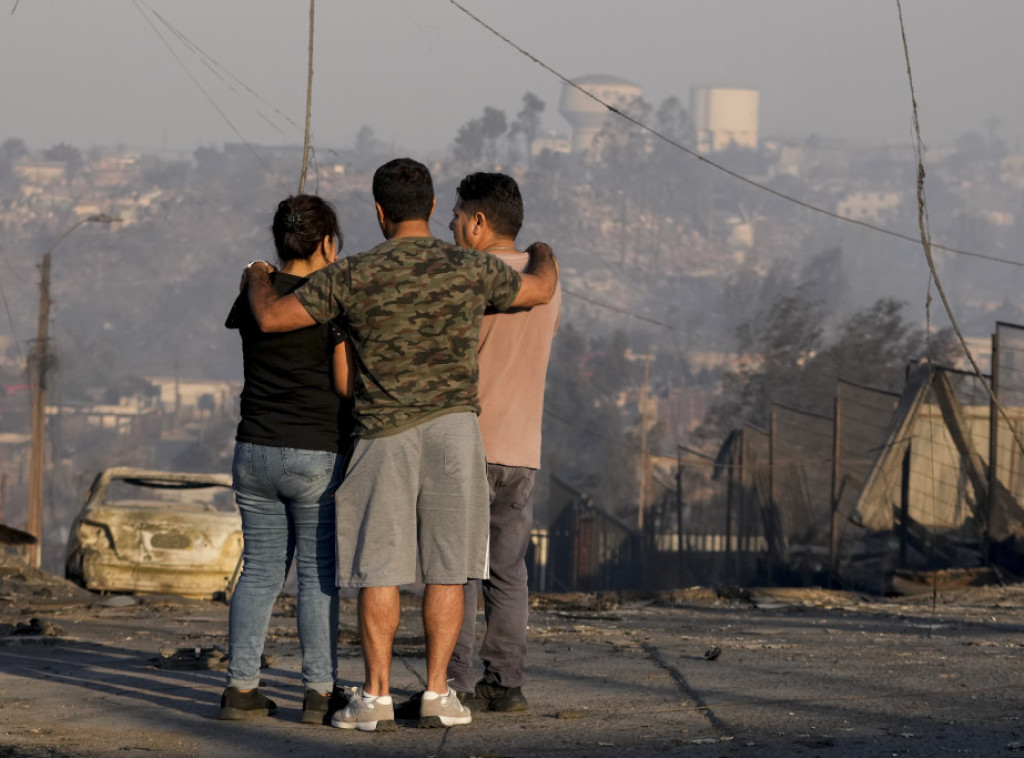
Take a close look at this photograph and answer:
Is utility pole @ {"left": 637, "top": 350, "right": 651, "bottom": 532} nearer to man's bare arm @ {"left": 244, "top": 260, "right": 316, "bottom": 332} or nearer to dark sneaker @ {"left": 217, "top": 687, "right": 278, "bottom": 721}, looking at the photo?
dark sneaker @ {"left": 217, "top": 687, "right": 278, "bottom": 721}

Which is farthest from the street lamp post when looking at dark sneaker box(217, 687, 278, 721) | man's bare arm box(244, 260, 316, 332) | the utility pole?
man's bare arm box(244, 260, 316, 332)

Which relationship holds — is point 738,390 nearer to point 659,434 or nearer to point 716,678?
point 659,434

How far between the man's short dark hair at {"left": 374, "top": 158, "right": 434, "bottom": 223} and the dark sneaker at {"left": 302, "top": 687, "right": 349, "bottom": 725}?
1669mm

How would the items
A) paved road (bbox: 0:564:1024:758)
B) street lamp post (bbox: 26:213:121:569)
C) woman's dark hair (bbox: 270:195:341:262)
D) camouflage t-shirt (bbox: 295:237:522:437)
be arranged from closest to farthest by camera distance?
1. paved road (bbox: 0:564:1024:758)
2. camouflage t-shirt (bbox: 295:237:522:437)
3. woman's dark hair (bbox: 270:195:341:262)
4. street lamp post (bbox: 26:213:121:569)

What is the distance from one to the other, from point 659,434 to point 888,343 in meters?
30.7

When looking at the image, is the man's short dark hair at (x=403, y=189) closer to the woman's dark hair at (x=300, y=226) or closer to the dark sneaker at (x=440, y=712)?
the woman's dark hair at (x=300, y=226)

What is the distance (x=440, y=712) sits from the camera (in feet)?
15.4

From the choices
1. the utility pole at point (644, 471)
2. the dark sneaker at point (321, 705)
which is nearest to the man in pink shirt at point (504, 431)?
the dark sneaker at point (321, 705)

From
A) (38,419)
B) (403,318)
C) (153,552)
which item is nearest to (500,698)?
(403,318)

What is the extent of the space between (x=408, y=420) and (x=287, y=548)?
82 cm

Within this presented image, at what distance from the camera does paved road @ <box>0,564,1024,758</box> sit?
174 inches

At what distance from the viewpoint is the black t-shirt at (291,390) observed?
4840 millimetres

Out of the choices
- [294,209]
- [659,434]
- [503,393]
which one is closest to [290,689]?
[503,393]

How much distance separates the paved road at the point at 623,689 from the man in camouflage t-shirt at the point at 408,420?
38cm
